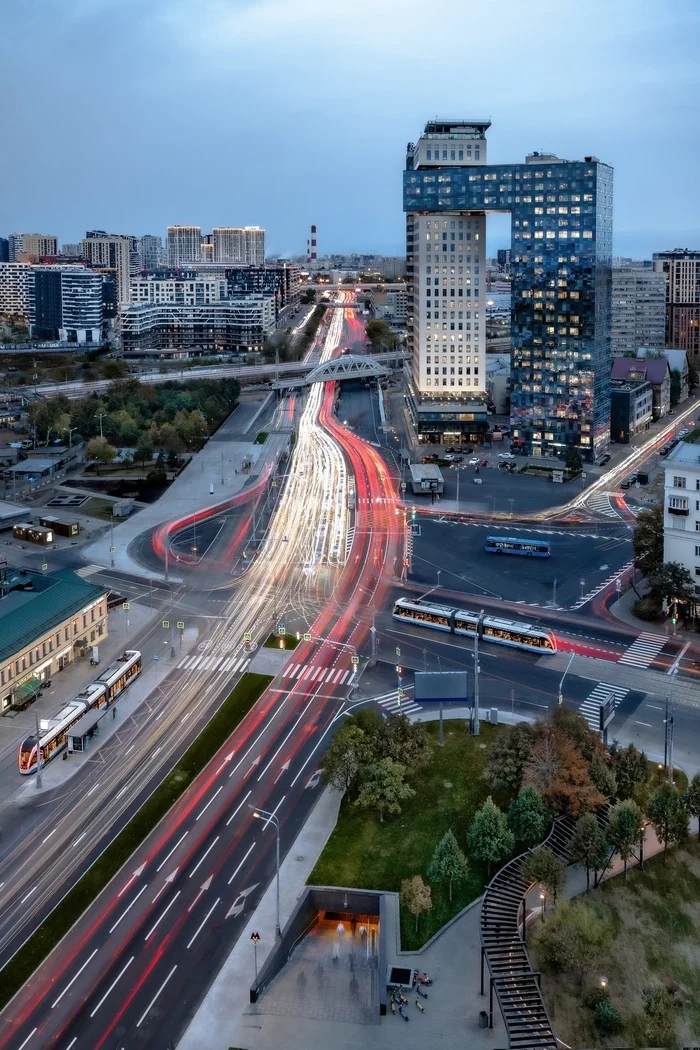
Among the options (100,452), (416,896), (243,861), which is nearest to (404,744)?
(243,861)

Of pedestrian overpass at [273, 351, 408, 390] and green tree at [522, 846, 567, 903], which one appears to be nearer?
green tree at [522, 846, 567, 903]

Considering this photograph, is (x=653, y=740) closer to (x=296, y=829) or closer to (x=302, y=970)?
(x=296, y=829)

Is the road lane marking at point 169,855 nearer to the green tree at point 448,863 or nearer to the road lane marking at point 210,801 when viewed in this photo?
the road lane marking at point 210,801

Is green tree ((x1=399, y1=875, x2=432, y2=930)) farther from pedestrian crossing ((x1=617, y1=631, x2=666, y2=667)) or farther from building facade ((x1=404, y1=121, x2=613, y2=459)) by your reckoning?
building facade ((x1=404, y1=121, x2=613, y2=459))

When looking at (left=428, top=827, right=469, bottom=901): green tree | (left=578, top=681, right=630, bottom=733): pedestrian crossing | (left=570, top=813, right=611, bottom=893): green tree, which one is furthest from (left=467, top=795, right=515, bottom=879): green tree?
(left=578, top=681, right=630, bottom=733): pedestrian crossing

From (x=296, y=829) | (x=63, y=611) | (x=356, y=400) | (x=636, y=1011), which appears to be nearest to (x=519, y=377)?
(x=356, y=400)

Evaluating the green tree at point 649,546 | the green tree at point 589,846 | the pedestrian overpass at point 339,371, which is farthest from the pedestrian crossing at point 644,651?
the pedestrian overpass at point 339,371
